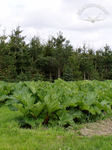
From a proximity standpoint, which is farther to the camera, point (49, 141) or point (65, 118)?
point (65, 118)

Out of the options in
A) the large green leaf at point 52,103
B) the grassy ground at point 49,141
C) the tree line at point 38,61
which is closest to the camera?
the grassy ground at point 49,141

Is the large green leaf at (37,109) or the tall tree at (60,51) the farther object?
the tall tree at (60,51)

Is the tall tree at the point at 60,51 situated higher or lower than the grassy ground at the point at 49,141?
higher

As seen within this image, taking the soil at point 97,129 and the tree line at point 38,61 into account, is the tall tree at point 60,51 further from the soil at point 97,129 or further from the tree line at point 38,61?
the soil at point 97,129

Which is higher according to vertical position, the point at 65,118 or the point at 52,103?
the point at 52,103

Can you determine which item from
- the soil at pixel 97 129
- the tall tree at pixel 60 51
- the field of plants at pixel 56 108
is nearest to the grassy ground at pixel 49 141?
the soil at pixel 97 129

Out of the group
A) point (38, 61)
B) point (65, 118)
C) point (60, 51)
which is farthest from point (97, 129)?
point (38, 61)

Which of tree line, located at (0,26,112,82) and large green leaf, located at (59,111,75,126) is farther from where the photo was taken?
tree line, located at (0,26,112,82)

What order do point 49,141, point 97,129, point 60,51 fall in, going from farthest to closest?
point 60,51 < point 97,129 < point 49,141

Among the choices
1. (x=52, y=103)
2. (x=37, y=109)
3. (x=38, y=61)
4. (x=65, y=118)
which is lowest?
(x=65, y=118)

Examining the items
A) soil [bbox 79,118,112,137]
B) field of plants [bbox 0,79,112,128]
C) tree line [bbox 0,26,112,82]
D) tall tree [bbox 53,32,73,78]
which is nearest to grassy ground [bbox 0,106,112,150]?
soil [bbox 79,118,112,137]

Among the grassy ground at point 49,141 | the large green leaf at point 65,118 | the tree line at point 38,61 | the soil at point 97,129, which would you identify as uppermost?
the tree line at point 38,61

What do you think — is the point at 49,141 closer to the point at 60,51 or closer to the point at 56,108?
the point at 56,108

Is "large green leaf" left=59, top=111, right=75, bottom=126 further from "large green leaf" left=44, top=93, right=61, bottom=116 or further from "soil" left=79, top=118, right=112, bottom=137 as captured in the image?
"soil" left=79, top=118, right=112, bottom=137
